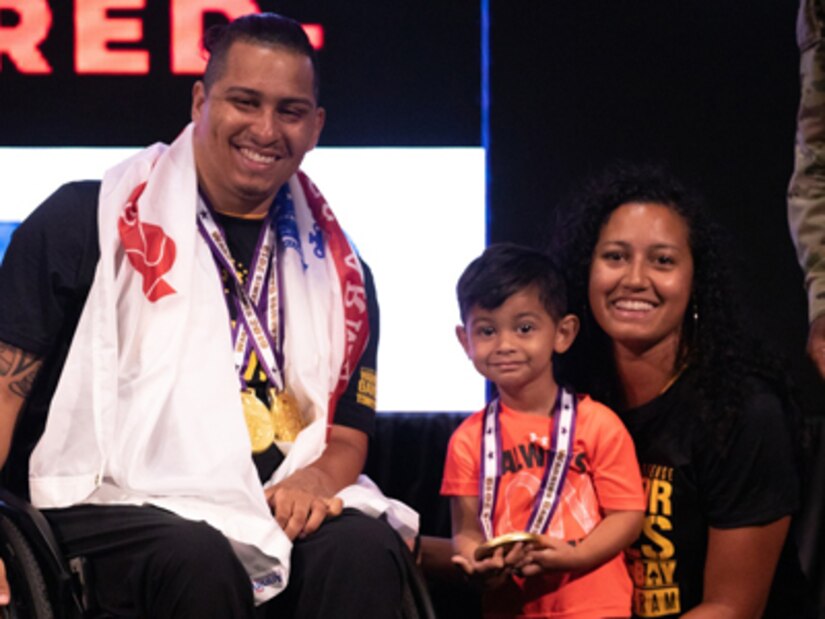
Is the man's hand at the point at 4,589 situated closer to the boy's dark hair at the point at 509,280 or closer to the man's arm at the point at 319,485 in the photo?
the man's arm at the point at 319,485

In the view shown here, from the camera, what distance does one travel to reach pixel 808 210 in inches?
109

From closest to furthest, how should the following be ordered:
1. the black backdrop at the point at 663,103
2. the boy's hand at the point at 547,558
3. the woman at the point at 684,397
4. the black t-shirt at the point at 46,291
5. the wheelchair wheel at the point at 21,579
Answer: the wheelchair wheel at the point at 21,579 < the boy's hand at the point at 547,558 < the black t-shirt at the point at 46,291 < the woman at the point at 684,397 < the black backdrop at the point at 663,103

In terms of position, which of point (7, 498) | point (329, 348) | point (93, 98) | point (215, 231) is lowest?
point (7, 498)

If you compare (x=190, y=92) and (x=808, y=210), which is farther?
(x=190, y=92)

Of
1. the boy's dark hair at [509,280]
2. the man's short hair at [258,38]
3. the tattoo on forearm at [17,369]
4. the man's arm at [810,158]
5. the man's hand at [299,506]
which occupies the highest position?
the man's short hair at [258,38]

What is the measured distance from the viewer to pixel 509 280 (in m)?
2.65

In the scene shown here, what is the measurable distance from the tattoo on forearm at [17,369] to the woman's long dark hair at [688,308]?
3.60 ft

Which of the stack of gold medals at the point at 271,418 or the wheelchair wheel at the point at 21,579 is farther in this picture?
the stack of gold medals at the point at 271,418

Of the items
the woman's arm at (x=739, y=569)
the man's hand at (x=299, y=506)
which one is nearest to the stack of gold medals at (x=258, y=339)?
the man's hand at (x=299, y=506)

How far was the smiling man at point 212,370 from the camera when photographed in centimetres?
233

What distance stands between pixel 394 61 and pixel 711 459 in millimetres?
1830

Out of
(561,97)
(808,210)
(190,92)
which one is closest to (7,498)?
(808,210)

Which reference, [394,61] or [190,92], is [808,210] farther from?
[190,92]

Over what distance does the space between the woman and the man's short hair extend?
683 millimetres
